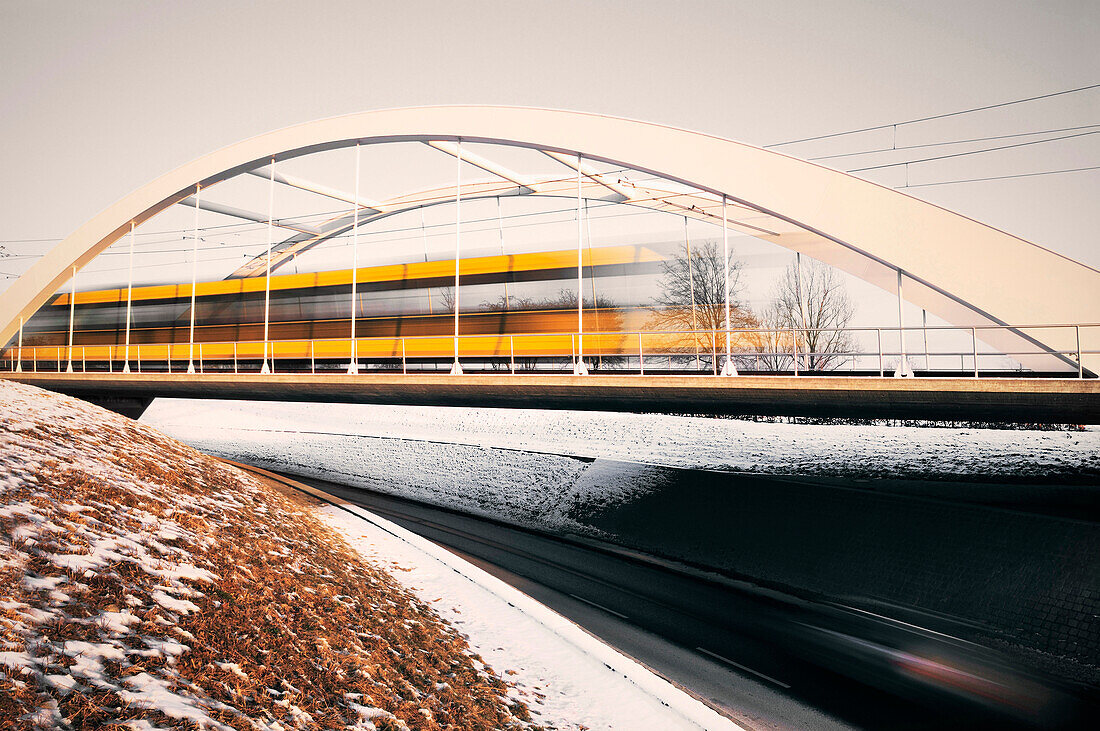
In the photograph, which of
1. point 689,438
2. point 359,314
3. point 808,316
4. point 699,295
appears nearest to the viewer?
point 808,316

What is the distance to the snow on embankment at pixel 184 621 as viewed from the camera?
171 inches

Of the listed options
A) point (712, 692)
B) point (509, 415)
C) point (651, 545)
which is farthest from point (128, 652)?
point (509, 415)

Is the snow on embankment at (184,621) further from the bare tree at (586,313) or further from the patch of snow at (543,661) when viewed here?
the bare tree at (586,313)

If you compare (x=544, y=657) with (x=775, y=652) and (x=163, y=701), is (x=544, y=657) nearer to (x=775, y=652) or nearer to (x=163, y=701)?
(x=775, y=652)

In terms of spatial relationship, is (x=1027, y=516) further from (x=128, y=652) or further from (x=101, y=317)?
(x=101, y=317)

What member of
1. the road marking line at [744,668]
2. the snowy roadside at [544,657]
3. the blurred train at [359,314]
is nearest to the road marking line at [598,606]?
the snowy roadside at [544,657]

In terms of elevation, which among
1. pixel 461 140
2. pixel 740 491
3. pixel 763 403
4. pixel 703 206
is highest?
pixel 461 140

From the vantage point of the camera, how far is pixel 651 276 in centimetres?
1920

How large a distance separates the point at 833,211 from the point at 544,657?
1104cm

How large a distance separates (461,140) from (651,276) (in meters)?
6.94

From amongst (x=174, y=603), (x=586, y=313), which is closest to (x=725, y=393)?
(x=586, y=313)

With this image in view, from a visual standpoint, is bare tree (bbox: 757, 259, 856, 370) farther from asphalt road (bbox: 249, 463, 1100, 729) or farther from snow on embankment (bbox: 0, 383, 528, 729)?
snow on embankment (bbox: 0, 383, 528, 729)

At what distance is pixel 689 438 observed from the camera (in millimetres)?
29344

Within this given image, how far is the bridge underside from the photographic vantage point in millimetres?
11195
